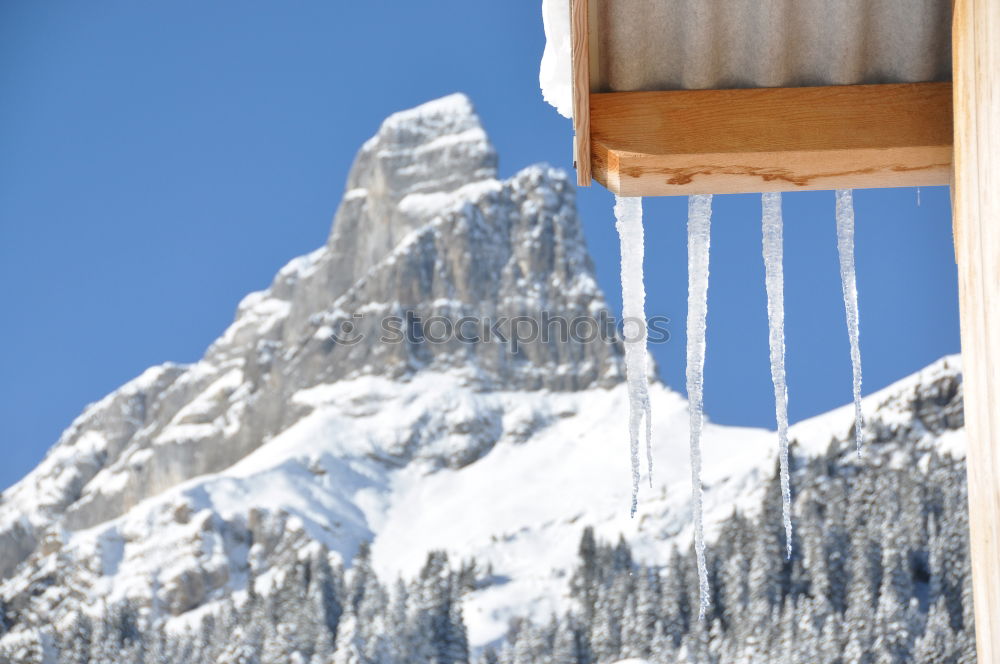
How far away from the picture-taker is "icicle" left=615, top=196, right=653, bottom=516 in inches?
201

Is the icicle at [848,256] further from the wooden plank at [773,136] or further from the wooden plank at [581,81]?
the wooden plank at [581,81]

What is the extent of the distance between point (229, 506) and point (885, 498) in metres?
71.2

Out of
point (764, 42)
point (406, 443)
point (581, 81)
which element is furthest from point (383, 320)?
→ point (581, 81)

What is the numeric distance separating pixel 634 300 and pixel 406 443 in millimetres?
147127

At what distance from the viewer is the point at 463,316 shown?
171 meters

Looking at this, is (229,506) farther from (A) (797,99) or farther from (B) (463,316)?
(A) (797,99)

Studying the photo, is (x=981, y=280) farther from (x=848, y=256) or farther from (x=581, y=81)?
(x=848, y=256)

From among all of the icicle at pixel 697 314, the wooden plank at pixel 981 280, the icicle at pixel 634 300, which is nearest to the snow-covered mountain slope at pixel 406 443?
the icicle at pixel 697 314

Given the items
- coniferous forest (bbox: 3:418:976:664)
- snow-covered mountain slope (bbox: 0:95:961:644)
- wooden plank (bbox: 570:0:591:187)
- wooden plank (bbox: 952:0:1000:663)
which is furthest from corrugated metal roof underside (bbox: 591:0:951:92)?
snow-covered mountain slope (bbox: 0:95:961:644)

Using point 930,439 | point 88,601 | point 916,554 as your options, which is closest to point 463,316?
point 88,601

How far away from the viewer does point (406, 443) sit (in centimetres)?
15125

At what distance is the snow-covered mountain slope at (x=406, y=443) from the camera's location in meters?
106

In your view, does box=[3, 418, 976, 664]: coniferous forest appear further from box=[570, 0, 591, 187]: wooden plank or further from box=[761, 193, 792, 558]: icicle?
box=[570, 0, 591, 187]: wooden plank

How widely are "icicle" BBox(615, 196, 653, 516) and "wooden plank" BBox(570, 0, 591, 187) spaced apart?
1014mm
